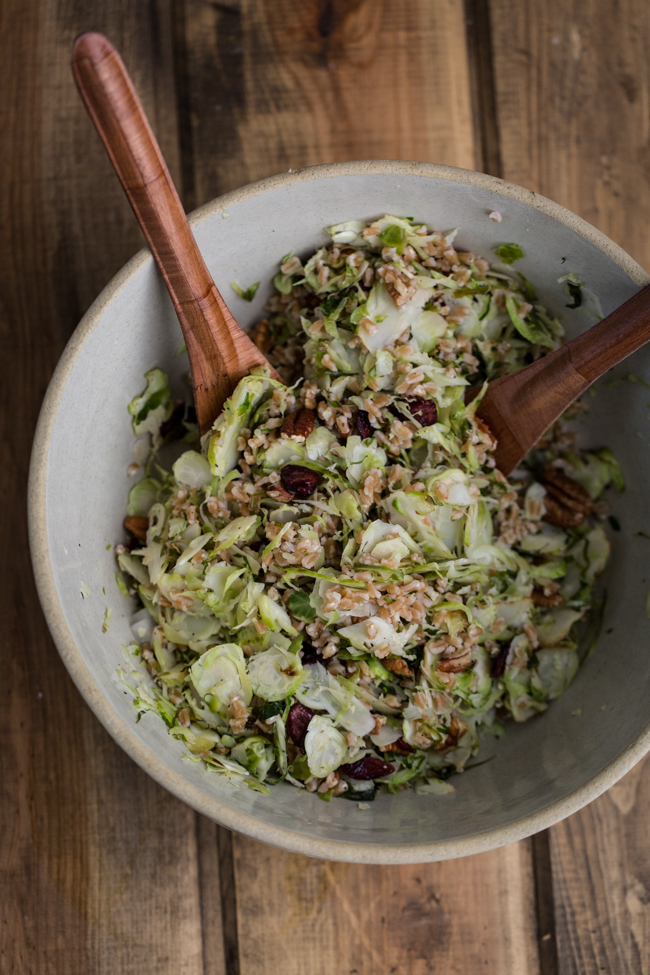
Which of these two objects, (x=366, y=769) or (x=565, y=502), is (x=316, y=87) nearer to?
(x=565, y=502)

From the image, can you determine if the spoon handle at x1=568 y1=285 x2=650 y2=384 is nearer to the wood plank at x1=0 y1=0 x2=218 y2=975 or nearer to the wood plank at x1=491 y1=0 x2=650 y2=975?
the wood plank at x1=491 y1=0 x2=650 y2=975

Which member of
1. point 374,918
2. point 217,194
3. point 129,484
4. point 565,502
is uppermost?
point 217,194

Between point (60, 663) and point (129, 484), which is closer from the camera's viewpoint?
point (129, 484)

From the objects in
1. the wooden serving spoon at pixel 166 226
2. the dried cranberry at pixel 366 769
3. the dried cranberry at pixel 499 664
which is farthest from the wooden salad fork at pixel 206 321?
the dried cranberry at pixel 366 769

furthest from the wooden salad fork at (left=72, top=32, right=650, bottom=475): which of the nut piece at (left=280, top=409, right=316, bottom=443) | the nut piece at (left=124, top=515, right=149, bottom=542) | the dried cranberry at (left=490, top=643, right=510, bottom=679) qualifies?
the dried cranberry at (left=490, top=643, right=510, bottom=679)

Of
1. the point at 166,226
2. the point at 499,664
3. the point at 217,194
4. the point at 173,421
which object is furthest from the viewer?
the point at 217,194

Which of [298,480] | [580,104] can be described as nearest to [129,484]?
[298,480]

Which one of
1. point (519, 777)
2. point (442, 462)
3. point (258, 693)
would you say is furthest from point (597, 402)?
point (258, 693)
